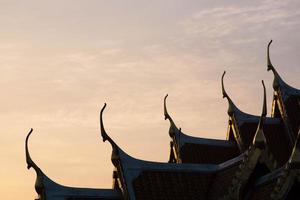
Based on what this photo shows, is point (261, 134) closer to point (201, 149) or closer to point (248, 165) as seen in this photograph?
point (248, 165)

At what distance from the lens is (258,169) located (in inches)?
691

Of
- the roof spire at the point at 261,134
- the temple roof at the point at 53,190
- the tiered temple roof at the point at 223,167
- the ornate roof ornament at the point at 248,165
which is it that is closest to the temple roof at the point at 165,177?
the tiered temple roof at the point at 223,167

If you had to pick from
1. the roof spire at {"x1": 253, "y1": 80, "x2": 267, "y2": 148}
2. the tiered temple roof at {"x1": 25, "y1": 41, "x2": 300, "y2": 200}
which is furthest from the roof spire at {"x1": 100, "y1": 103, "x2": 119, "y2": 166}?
the roof spire at {"x1": 253, "y1": 80, "x2": 267, "y2": 148}

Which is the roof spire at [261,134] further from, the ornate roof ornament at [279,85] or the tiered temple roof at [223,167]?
the ornate roof ornament at [279,85]

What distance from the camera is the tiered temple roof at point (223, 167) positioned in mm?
16719

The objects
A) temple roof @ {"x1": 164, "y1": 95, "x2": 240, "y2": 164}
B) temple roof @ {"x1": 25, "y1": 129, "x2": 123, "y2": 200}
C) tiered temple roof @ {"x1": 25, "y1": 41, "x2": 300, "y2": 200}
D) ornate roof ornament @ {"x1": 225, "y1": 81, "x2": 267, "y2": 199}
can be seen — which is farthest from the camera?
temple roof @ {"x1": 164, "y1": 95, "x2": 240, "y2": 164}

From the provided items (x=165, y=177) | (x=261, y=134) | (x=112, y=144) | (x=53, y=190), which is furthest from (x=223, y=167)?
(x=53, y=190)

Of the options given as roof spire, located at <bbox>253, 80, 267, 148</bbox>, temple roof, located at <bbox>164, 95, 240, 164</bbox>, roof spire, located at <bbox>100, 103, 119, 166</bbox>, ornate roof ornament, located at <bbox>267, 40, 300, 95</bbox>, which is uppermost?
roof spire, located at <bbox>253, 80, 267, 148</bbox>

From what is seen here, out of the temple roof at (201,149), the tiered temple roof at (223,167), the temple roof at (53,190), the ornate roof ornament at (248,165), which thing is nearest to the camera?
the tiered temple roof at (223,167)

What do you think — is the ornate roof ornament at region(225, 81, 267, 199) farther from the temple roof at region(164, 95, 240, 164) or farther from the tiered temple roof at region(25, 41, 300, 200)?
the temple roof at region(164, 95, 240, 164)

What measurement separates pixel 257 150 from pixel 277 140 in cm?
935

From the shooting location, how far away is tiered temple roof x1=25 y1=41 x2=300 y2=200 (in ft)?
54.9

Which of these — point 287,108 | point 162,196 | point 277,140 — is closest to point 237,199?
point 162,196

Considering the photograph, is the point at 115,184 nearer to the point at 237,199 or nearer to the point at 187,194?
the point at 187,194
